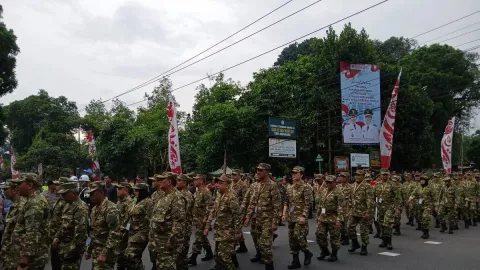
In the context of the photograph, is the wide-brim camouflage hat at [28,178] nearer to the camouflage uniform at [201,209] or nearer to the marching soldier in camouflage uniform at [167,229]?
the marching soldier in camouflage uniform at [167,229]

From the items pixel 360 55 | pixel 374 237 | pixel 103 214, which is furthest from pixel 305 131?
pixel 103 214

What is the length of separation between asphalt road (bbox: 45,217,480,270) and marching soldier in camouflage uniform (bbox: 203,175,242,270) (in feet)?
4.68

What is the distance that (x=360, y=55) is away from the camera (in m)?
29.0

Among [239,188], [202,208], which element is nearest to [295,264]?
[202,208]

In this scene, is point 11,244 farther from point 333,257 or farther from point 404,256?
point 404,256

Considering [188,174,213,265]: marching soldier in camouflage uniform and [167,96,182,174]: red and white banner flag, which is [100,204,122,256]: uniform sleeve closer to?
[188,174,213,265]: marching soldier in camouflage uniform

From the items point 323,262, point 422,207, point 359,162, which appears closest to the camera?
point 323,262

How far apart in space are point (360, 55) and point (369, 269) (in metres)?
23.0

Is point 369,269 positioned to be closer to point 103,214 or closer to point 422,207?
point 103,214

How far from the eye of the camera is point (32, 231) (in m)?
5.27

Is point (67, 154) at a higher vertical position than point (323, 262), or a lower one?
higher

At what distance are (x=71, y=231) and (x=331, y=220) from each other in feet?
17.4

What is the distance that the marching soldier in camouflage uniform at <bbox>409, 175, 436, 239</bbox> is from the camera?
12.3m

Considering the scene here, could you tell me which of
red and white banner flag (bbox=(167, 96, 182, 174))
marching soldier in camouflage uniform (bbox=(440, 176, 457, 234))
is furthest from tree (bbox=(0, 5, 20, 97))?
marching soldier in camouflage uniform (bbox=(440, 176, 457, 234))
